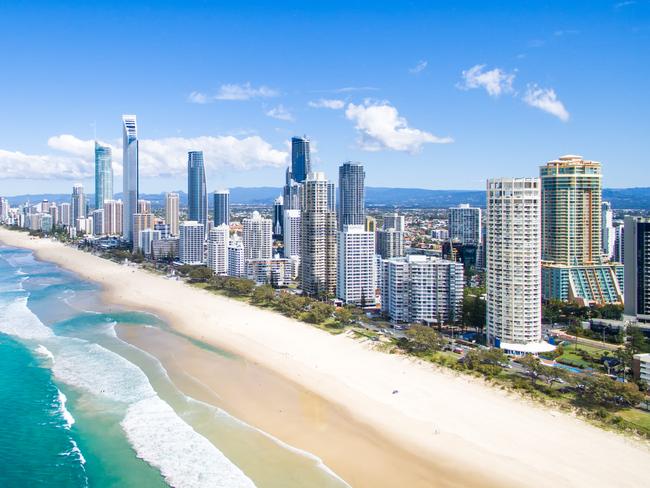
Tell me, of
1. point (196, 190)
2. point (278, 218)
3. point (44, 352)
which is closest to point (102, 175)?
point (196, 190)

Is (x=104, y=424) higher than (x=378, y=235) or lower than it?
lower

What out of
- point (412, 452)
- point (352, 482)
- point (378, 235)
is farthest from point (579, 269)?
point (352, 482)

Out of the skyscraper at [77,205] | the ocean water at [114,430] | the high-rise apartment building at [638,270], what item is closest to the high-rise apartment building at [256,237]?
the ocean water at [114,430]

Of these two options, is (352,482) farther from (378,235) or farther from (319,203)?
(378,235)

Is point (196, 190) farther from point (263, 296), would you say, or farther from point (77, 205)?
point (263, 296)

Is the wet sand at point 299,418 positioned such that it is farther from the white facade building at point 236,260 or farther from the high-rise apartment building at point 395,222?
the high-rise apartment building at point 395,222

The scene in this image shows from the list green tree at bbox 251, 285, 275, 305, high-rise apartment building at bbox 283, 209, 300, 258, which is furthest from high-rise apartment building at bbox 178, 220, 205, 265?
green tree at bbox 251, 285, 275, 305

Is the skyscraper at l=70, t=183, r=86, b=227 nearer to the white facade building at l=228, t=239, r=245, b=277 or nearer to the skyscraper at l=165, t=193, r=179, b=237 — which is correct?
the skyscraper at l=165, t=193, r=179, b=237
